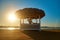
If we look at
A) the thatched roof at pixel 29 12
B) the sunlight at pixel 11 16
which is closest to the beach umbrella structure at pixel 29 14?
the thatched roof at pixel 29 12

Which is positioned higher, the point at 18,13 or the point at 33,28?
the point at 18,13

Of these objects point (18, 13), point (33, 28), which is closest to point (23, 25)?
point (33, 28)

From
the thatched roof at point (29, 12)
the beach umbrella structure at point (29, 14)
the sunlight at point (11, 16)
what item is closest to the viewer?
the beach umbrella structure at point (29, 14)

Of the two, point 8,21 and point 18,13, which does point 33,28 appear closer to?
point 18,13

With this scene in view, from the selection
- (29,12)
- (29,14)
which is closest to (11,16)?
(29,14)

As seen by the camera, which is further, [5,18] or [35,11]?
[5,18]

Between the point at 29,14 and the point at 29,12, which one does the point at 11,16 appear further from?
the point at 29,12

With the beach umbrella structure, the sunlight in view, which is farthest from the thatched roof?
the sunlight

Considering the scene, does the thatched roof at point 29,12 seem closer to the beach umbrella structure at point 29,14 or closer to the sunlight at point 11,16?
the beach umbrella structure at point 29,14

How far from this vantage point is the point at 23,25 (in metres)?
19.4

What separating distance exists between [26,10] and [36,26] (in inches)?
97.8

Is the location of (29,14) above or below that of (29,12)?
below

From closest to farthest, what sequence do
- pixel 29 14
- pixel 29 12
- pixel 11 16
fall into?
pixel 29 12 → pixel 29 14 → pixel 11 16

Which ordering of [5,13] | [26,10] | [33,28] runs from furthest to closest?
[5,13] → [26,10] → [33,28]
